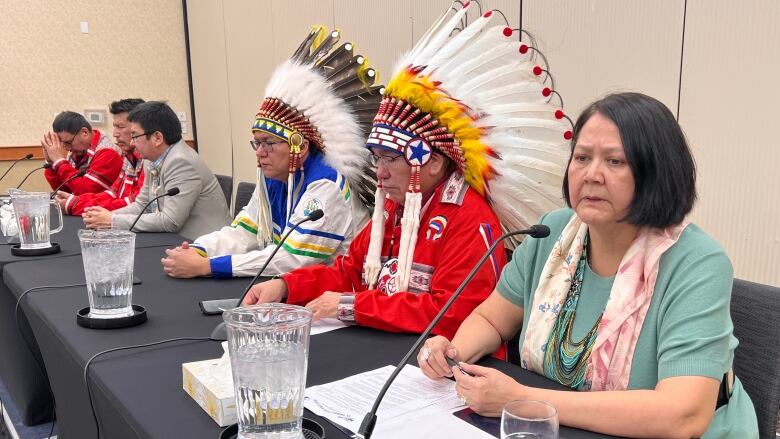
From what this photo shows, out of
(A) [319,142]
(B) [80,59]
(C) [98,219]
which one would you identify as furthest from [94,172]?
(A) [319,142]

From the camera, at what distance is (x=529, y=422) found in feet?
2.78

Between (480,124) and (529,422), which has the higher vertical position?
Result: (480,124)

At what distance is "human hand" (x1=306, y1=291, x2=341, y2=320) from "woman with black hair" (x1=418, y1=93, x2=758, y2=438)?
1.08 feet

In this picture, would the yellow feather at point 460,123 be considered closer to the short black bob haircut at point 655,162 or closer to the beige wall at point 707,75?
the short black bob haircut at point 655,162

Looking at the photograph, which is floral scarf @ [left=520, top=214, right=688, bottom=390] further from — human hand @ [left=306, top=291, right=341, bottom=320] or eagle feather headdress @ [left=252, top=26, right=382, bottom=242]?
eagle feather headdress @ [left=252, top=26, right=382, bottom=242]

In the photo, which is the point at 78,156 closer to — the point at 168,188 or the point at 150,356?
the point at 168,188

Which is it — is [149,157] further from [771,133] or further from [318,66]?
[771,133]

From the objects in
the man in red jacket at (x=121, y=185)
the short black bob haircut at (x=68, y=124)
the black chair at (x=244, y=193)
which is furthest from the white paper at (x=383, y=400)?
the short black bob haircut at (x=68, y=124)

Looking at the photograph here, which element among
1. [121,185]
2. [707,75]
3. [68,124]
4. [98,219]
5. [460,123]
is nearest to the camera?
[460,123]

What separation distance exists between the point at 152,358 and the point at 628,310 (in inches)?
37.5

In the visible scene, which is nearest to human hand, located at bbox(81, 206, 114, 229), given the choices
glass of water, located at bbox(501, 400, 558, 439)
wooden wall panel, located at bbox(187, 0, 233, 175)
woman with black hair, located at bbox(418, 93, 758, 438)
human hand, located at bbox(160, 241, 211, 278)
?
human hand, located at bbox(160, 241, 211, 278)

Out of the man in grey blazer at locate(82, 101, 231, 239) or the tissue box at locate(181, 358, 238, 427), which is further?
the man in grey blazer at locate(82, 101, 231, 239)

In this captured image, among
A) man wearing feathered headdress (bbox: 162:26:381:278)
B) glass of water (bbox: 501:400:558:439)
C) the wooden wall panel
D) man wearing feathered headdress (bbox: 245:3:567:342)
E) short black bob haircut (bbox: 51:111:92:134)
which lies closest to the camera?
glass of water (bbox: 501:400:558:439)

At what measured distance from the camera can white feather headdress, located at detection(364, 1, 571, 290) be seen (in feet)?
5.57
